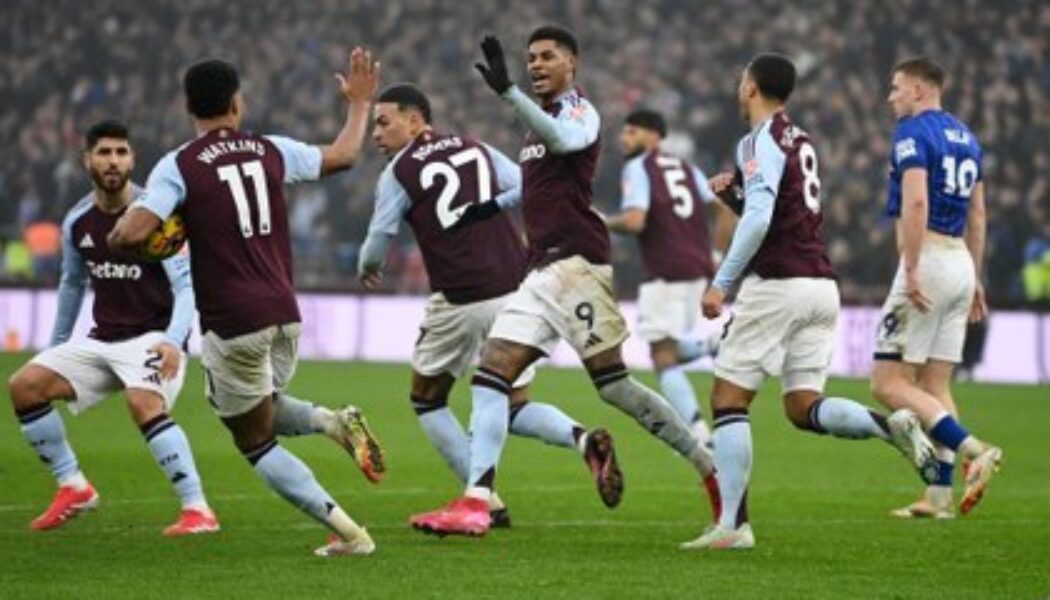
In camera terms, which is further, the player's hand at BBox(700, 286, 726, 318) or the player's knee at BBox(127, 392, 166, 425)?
the player's knee at BBox(127, 392, 166, 425)

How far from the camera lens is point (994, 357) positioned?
2791cm

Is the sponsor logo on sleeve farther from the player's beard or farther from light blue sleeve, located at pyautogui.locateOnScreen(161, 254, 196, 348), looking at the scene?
the player's beard

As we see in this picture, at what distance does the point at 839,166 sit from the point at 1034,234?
3.31 meters

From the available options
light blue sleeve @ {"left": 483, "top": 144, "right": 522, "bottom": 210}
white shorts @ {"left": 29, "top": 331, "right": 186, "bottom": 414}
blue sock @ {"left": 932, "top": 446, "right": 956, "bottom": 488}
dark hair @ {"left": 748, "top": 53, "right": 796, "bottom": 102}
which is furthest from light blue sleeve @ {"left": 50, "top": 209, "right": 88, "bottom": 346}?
blue sock @ {"left": 932, "top": 446, "right": 956, "bottom": 488}

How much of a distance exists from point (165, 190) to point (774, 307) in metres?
3.13

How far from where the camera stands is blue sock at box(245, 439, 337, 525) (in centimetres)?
1036

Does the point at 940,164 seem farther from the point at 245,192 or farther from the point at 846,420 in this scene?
the point at 245,192

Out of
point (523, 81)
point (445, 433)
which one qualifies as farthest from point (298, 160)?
point (523, 81)

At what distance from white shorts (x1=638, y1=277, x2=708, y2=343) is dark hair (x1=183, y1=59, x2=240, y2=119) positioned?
869cm

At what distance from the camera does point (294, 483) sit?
1035 cm

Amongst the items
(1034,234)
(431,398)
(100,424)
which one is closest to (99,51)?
(1034,234)

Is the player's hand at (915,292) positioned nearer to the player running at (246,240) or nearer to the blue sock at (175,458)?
the player running at (246,240)

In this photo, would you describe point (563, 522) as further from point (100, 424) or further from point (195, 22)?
point (195, 22)

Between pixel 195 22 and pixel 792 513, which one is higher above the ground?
pixel 195 22
